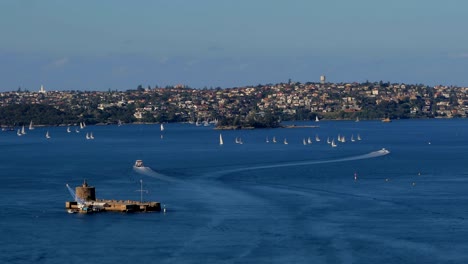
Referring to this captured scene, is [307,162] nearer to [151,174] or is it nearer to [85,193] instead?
[151,174]

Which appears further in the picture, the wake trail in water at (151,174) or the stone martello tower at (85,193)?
the wake trail in water at (151,174)

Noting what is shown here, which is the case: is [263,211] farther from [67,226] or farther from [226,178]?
[226,178]

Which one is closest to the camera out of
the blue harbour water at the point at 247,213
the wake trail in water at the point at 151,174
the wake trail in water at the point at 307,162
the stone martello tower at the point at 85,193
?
the blue harbour water at the point at 247,213

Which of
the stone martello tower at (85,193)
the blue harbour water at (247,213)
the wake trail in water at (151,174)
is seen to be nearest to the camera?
the blue harbour water at (247,213)

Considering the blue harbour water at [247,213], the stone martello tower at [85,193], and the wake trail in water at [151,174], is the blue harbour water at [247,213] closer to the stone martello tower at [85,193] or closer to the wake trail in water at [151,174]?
the wake trail in water at [151,174]

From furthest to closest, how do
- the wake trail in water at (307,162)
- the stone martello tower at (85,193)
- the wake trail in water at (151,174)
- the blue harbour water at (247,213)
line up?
the wake trail in water at (307,162)
the wake trail in water at (151,174)
the stone martello tower at (85,193)
the blue harbour water at (247,213)

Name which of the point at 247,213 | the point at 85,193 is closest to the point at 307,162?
the point at 85,193

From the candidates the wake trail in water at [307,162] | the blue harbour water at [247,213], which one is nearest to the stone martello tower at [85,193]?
the blue harbour water at [247,213]

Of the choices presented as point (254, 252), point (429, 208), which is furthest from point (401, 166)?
point (254, 252)

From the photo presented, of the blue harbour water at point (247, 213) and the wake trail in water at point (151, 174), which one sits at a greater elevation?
the wake trail in water at point (151, 174)

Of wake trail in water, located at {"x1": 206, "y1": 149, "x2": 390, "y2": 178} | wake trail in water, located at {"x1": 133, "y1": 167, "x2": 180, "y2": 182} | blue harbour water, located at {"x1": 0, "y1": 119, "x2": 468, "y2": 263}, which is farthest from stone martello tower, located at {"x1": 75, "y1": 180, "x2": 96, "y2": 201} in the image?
wake trail in water, located at {"x1": 206, "y1": 149, "x2": 390, "y2": 178}
